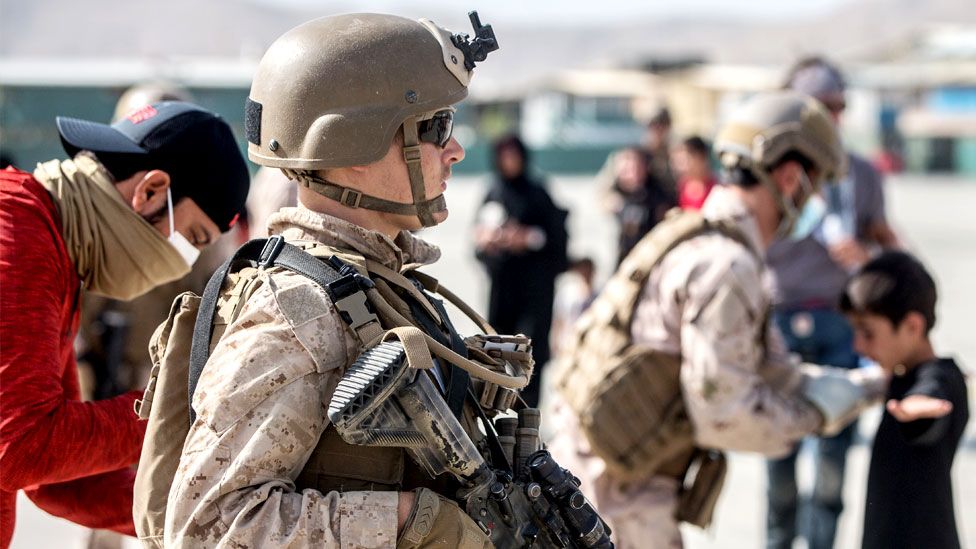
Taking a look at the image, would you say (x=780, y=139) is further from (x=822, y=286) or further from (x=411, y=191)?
(x=411, y=191)

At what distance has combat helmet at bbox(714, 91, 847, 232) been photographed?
157 inches

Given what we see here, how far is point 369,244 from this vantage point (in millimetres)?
2371

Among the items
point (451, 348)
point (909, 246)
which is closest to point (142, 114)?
point (451, 348)

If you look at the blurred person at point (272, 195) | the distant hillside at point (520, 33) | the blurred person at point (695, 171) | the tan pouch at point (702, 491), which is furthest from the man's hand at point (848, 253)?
the distant hillside at point (520, 33)

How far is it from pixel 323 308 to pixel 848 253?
3.78 m

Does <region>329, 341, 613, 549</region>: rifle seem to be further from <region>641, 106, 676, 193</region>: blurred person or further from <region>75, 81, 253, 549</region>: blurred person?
<region>641, 106, 676, 193</region>: blurred person

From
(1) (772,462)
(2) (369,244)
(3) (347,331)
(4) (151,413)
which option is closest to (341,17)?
(2) (369,244)

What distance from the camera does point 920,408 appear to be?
136 inches

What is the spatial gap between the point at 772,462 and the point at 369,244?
321 centimetres

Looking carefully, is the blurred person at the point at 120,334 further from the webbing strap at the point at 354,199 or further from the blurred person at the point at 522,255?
the blurred person at the point at 522,255

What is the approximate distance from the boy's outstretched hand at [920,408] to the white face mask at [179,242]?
1.98 m

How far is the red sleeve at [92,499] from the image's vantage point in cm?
295

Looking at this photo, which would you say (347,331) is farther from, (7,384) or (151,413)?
(7,384)

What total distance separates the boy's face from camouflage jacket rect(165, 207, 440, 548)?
2152mm
